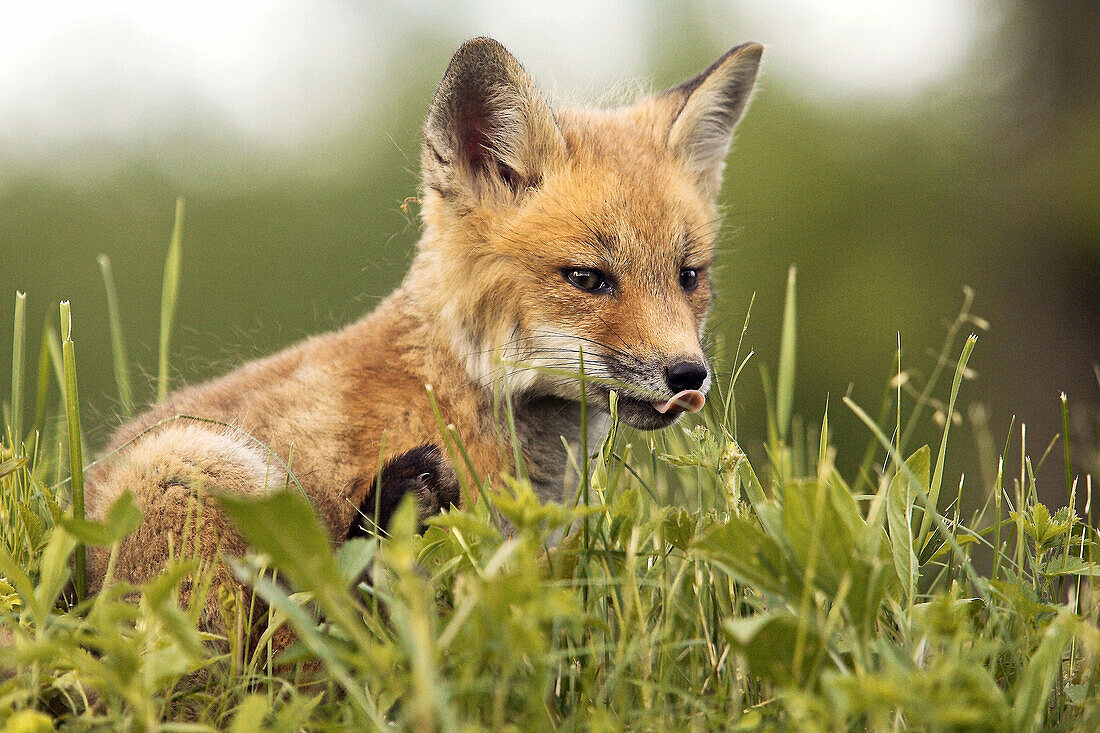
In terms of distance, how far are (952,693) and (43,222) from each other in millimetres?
23578

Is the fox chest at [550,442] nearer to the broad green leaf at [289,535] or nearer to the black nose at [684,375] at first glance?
the black nose at [684,375]

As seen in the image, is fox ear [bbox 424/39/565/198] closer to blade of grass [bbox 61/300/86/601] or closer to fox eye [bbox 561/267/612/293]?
fox eye [bbox 561/267/612/293]

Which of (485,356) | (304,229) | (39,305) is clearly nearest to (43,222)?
(39,305)

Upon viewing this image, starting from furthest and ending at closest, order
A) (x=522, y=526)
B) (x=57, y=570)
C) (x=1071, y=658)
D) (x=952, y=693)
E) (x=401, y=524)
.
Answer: (x=1071, y=658)
(x=57, y=570)
(x=522, y=526)
(x=401, y=524)
(x=952, y=693)

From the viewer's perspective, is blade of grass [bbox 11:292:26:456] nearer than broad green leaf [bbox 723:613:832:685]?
No

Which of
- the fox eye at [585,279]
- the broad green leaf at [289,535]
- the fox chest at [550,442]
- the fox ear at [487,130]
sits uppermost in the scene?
the fox ear at [487,130]

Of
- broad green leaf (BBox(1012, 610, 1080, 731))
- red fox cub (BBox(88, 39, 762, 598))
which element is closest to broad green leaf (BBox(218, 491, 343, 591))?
broad green leaf (BBox(1012, 610, 1080, 731))

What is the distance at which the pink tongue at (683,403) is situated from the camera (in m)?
2.72

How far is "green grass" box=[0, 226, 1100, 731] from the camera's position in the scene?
131 centimetres

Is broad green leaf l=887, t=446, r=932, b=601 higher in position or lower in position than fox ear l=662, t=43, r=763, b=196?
lower

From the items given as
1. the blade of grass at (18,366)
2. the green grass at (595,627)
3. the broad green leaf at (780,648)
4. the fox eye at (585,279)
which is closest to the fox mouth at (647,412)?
the fox eye at (585,279)

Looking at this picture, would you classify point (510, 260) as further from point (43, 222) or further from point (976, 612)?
point (43, 222)

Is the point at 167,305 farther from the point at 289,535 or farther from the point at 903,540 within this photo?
the point at 903,540

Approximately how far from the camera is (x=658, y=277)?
3.19 metres
